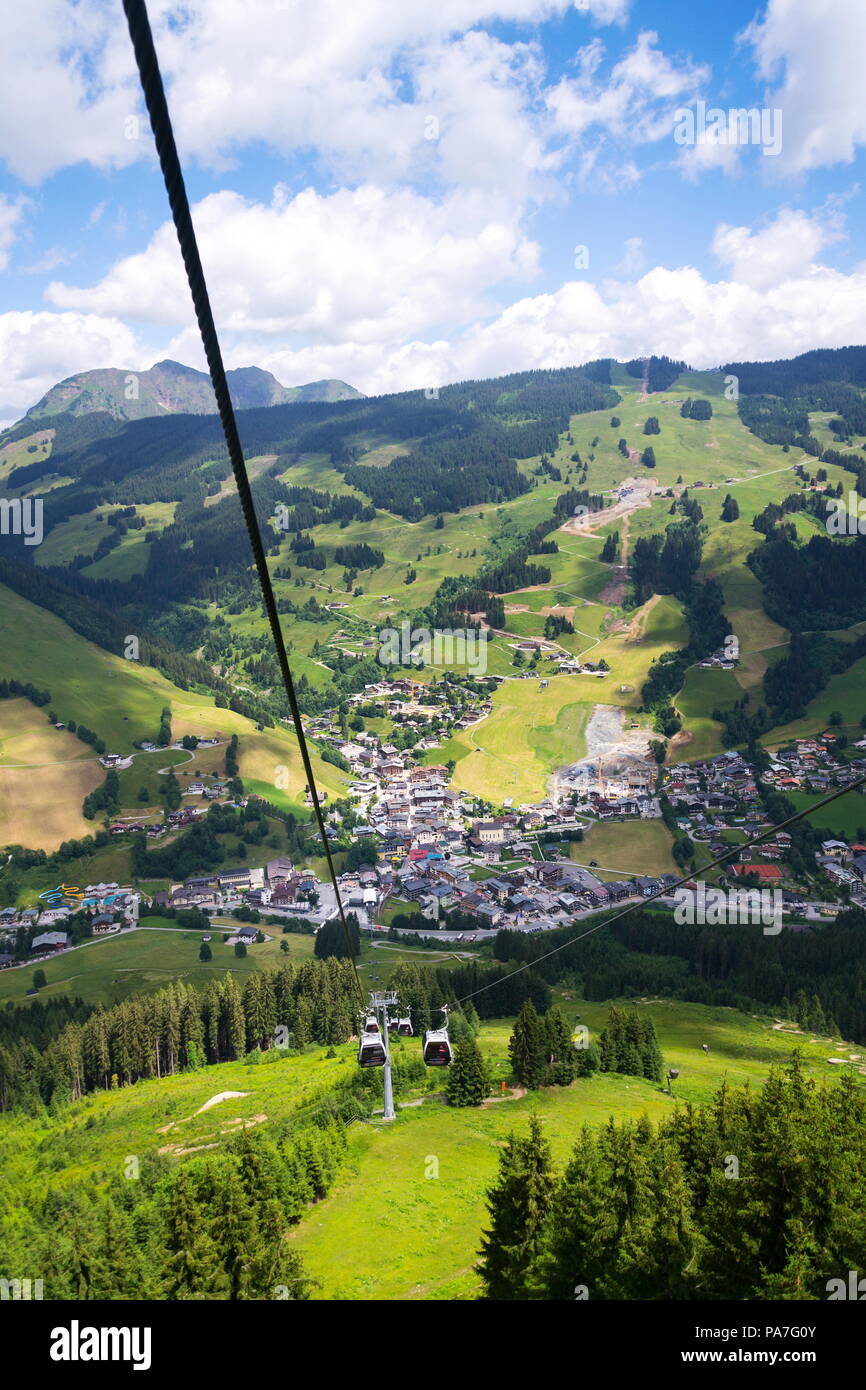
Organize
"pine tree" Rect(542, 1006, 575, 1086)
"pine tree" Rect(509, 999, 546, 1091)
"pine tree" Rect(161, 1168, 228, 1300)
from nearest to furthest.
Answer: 1. "pine tree" Rect(161, 1168, 228, 1300)
2. "pine tree" Rect(509, 999, 546, 1091)
3. "pine tree" Rect(542, 1006, 575, 1086)

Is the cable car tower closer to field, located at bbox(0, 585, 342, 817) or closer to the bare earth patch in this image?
the bare earth patch

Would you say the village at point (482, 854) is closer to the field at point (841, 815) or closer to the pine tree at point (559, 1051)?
the field at point (841, 815)

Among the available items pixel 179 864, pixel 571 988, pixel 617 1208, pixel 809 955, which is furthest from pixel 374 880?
pixel 617 1208

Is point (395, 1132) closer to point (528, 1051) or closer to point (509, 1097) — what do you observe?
point (509, 1097)

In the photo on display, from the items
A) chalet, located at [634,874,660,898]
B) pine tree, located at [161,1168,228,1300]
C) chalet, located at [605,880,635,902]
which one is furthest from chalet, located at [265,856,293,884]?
pine tree, located at [161,1168,228,1300]

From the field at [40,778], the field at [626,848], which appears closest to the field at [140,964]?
the field at [40,778]

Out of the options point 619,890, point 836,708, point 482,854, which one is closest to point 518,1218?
point 619,890
